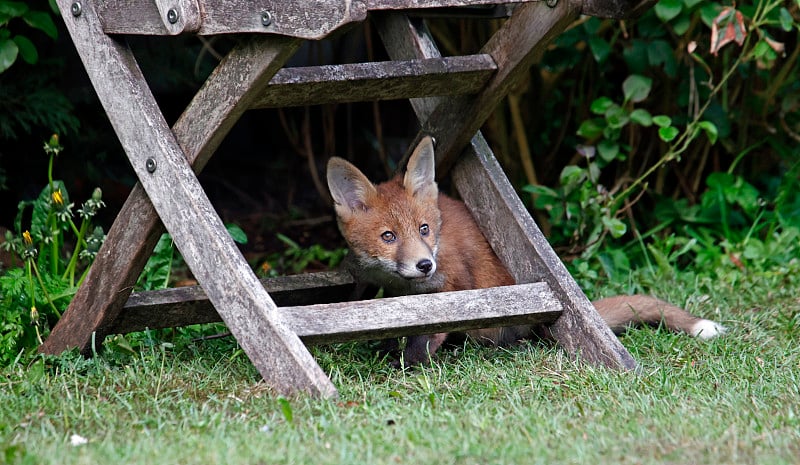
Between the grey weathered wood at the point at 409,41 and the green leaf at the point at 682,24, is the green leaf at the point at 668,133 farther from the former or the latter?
the grey weathered wood at the point at 409,41

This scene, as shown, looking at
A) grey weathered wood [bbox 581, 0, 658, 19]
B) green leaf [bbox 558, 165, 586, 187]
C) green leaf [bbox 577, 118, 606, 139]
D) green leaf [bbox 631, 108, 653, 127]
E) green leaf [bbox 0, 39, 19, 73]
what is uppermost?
green leaf [bbox 0, 39, 19, 73]

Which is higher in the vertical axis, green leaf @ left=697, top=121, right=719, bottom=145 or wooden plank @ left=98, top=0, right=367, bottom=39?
wooden plank @ left=98, top=0, right=367, bottom=39

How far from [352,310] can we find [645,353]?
140 cm

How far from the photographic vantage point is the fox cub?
4.26 metres

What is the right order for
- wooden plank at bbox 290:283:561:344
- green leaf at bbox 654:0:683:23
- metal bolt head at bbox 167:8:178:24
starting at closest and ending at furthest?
metal bolt head at bbox 167:8:178:24 < wooden plank at bbox 290:283:561:344 < green leaf at bbox 654:0:683:23

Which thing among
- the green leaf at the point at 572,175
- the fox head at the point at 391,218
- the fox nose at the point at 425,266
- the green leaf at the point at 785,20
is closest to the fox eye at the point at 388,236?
the fox head at the point at 391,218

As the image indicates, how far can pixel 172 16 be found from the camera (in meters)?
3.21

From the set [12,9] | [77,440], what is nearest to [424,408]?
[77,440]

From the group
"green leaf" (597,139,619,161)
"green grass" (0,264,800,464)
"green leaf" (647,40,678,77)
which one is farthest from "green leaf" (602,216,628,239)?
"green grass" (0,264,800,464)

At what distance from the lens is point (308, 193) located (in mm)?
7723

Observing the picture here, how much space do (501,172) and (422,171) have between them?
36 centimetres

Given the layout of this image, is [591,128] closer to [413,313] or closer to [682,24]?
[682,24]

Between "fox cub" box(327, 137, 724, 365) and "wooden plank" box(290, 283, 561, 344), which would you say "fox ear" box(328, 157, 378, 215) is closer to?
"fox cub" box(327, 137, 724, 365)

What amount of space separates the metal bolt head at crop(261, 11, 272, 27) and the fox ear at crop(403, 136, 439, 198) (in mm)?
1212
